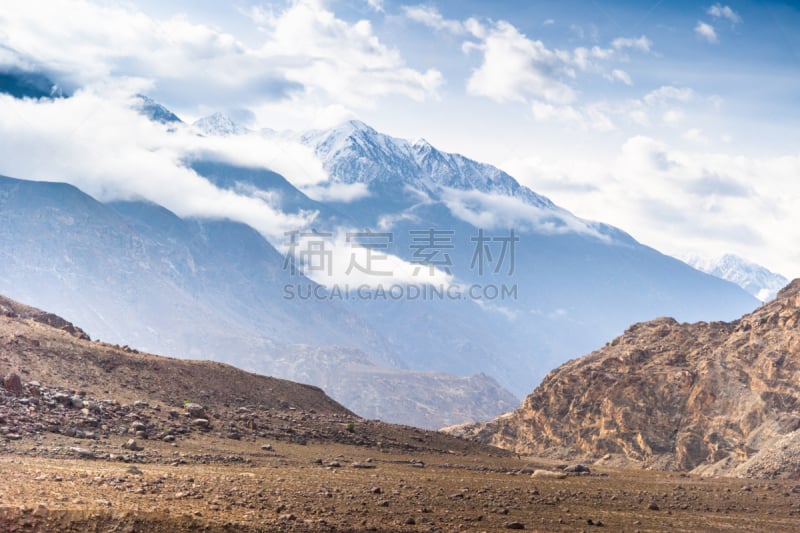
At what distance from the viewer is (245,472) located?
29.5m

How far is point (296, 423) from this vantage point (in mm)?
44062

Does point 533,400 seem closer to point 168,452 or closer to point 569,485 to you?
point 569,485

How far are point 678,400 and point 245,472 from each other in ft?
150

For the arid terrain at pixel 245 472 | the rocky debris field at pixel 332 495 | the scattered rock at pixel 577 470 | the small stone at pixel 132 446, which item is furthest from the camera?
the scattered rock at pixel 577 470

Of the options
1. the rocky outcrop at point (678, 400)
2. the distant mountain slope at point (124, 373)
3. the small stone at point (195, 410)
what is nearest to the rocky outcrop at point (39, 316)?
the distant mountain slope at point (124, 373)

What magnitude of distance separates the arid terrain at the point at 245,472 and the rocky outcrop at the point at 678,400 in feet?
43.4

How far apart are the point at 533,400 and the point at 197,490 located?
59052 millimetres

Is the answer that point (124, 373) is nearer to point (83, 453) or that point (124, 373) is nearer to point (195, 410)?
point (195, 410)

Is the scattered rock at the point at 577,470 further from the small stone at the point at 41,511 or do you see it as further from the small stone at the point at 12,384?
the small stone at the point at 41,511

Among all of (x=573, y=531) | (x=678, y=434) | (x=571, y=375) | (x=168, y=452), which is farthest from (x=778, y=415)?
(x=168, y=452)

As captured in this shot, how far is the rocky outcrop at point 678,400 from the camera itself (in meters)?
58.5

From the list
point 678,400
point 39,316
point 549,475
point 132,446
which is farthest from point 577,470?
point 39,316

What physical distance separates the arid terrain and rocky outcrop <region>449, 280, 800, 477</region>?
1323 centimetres

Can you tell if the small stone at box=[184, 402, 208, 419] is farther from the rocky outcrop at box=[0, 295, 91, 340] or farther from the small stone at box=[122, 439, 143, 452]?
the rocky outcrop at box=[0, 295, 91, 340]
